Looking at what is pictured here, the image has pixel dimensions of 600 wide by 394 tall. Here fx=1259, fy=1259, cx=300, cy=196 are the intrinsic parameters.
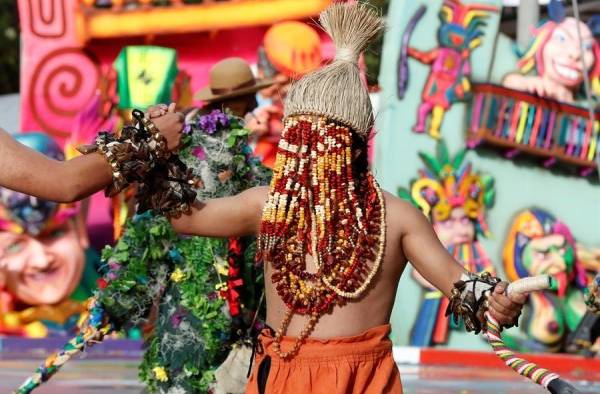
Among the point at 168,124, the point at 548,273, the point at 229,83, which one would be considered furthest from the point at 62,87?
the point at 168,124

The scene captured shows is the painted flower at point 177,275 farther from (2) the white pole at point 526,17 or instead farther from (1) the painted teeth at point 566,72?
(2) the white pole at point 526,17

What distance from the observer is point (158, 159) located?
12.1 feet

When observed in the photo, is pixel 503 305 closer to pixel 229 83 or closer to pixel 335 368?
pixel 335 368

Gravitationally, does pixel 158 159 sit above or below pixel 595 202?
above

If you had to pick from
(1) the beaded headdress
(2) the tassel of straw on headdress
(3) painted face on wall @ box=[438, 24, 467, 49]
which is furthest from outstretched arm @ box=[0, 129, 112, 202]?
(3) painted face on wall @ box=[438, 24, 467, 49]

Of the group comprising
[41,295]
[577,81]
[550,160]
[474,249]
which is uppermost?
[577,81]

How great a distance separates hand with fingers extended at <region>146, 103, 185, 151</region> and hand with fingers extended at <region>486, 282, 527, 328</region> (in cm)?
102

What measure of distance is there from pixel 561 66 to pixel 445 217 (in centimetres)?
179

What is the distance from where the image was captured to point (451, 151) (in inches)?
470

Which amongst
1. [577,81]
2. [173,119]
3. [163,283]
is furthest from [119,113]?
[173,119]

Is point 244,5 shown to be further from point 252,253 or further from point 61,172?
point 61,172

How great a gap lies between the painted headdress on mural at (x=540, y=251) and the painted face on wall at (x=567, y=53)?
1344 mm

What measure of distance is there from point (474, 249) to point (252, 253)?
6716mm

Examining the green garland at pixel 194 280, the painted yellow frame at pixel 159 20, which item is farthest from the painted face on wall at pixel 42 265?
the green garland at pixel 194 280
